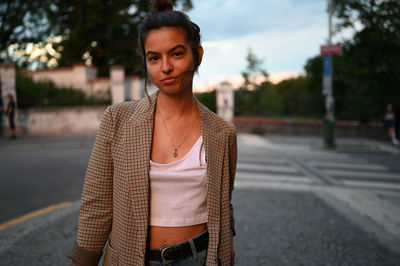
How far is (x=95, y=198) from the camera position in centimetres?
156

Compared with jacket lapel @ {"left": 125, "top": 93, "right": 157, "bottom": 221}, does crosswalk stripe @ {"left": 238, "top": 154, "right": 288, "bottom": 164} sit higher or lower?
lower

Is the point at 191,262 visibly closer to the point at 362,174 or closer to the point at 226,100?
the point at 362,174

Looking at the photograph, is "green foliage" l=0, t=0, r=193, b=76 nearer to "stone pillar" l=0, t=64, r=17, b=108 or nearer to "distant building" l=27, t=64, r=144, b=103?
"distant building" l=27, t=64, r=144, b=103

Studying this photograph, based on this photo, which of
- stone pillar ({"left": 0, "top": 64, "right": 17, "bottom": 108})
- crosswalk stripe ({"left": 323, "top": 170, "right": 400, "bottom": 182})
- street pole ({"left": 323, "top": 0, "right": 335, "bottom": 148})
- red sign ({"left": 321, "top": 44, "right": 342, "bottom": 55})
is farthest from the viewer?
stone pillar ({"left": 0, "top": 64, "right": 17, "bottom": 108})

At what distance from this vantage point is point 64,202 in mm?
5504

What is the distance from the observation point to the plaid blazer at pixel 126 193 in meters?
1.52

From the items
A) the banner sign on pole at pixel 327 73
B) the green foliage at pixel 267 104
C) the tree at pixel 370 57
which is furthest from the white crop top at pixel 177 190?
the green foliage at pixel 267 104

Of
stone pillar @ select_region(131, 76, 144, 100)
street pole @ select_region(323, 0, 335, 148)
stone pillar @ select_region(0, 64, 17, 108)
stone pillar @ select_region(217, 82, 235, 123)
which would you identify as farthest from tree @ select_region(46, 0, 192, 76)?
street pole @ select_region(323, 0, 335, 148)

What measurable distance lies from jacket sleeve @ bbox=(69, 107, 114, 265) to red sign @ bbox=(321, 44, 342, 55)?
41.5 feet

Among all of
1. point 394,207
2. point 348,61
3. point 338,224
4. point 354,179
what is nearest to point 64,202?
point 338,224

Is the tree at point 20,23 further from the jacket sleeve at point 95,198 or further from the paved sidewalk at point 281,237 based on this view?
the jacket sleeve at point 95,198

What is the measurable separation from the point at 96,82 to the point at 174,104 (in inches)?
760

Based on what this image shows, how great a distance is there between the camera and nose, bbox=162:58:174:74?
4.87 feet

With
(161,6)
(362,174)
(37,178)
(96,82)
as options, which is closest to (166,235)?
(161,6)
